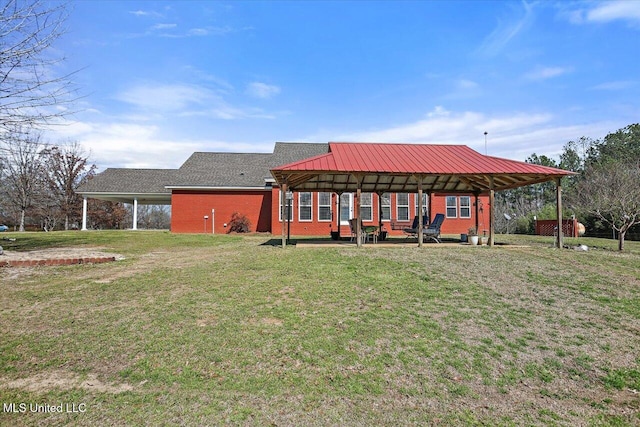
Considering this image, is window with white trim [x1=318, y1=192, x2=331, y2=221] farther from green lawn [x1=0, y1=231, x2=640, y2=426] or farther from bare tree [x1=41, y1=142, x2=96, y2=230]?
bare tree [x1=41, y1=142, x2=96, y2=230]

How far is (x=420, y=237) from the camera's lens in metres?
12.1

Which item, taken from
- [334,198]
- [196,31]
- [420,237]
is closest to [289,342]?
[420,237]

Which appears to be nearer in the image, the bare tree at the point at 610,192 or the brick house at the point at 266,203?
the bare tree at the point at 610,192

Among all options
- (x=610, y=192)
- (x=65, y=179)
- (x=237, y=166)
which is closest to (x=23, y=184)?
(x=65, y=179)

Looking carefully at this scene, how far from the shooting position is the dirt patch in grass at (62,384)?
3.83 meters

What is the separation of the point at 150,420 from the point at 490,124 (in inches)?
892

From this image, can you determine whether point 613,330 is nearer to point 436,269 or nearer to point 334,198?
point 436,269

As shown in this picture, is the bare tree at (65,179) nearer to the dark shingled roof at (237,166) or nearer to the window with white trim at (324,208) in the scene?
the dark shingled roof at (237,166)

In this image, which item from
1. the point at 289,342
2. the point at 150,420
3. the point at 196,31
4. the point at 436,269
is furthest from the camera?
the point at 196,31

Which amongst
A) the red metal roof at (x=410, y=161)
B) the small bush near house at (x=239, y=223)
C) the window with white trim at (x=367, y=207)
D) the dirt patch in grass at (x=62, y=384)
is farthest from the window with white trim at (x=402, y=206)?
the dirt patch in grass at (x=62, y=384)

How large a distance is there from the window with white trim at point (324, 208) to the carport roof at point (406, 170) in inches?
175

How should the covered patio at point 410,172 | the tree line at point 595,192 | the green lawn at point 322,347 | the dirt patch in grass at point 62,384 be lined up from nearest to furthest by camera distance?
the green lawn at point 322,347, the dirt patch in grass at point 62,384, the covered patio at point 410,172, the tree line at point 595,192

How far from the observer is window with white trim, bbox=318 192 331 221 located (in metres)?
21.3

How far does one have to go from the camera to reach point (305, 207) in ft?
69.8
